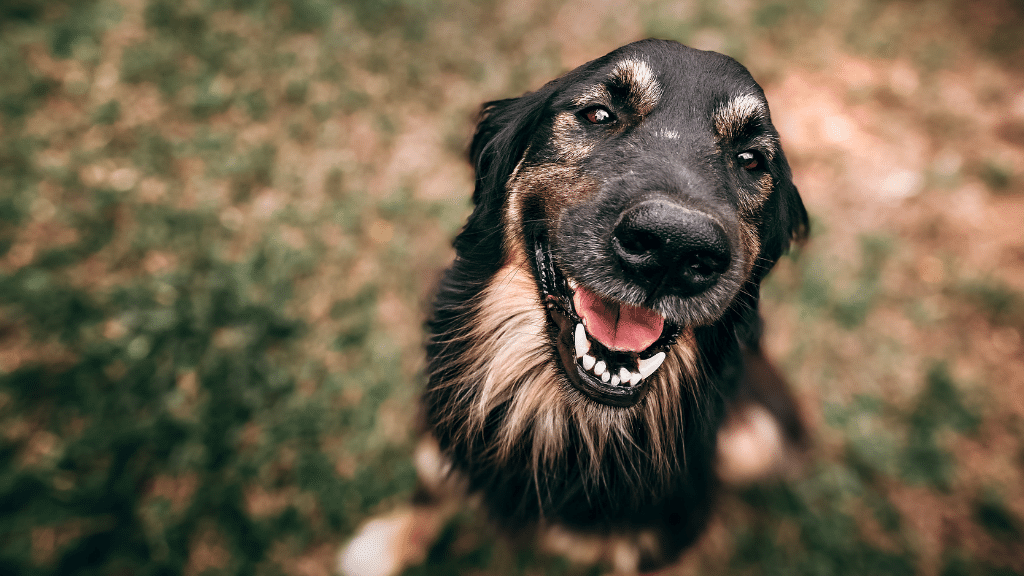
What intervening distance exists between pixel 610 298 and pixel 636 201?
31 centimetres

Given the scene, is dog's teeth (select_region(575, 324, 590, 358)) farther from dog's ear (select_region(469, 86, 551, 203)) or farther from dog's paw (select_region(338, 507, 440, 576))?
dog's paw (select_region(338, 507, 440, 576))

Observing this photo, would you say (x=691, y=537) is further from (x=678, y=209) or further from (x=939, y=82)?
(x=939, y=82)

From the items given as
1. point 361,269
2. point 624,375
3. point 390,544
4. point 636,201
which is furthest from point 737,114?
point 390,544

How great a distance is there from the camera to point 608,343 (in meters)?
1.63

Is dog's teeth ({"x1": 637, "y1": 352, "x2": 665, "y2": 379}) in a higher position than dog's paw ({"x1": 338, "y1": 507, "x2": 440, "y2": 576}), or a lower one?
higher

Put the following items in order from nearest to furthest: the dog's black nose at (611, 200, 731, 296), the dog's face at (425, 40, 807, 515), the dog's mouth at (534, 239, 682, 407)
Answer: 1. the dog's black nose at (611, 200, 731, 296)
2. the dog's face at (425, 40, 807, 515)
3. the dog's mouth at (534, 239, 682, 407)

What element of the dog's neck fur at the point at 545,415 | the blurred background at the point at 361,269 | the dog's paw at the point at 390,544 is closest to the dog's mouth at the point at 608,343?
the dog's neck fur at the point at 545,415

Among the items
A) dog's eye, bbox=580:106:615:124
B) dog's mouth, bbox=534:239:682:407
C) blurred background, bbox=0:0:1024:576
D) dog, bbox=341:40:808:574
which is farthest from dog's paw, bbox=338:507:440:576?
dog's eye, bbox=580:106:615:124

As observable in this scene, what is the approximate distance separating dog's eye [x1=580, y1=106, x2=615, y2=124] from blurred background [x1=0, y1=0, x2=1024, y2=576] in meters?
A: 1.50

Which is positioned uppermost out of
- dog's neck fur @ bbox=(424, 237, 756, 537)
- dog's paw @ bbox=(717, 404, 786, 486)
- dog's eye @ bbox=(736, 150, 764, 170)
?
dog's eye @ bbox=(736, 150, 764, 170)

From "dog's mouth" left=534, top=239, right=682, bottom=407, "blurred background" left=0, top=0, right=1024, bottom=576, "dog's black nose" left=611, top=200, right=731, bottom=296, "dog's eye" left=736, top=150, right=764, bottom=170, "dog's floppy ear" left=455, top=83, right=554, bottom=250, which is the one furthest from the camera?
"blurred background" left=0, top=0, right=1024, bottom=576

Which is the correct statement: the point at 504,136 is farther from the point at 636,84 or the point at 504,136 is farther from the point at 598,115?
the point at 636,84

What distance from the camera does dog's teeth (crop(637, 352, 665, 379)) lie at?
161 centimetres

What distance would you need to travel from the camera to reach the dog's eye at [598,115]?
5.77ft
